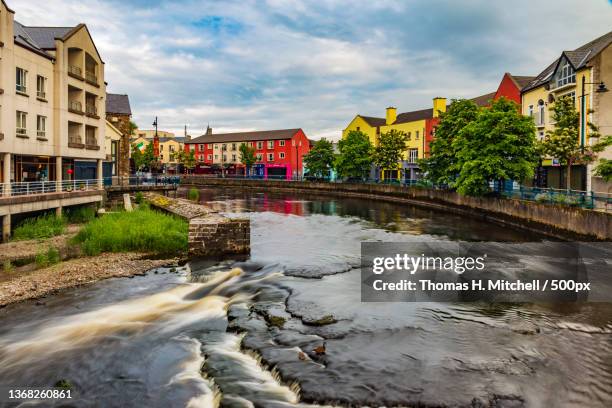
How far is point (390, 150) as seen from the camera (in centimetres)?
7281

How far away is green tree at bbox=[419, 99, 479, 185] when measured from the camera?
49.9 m

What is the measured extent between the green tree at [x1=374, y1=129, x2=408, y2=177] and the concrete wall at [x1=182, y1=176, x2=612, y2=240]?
604 centimetres

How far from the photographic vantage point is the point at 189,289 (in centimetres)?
1620

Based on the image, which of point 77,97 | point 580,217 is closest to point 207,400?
point 580,217

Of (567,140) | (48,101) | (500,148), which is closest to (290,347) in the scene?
(567,140)

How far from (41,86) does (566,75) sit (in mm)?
46506

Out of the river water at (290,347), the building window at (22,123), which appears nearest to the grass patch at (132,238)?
the river water at (290,347)

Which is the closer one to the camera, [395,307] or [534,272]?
[395,307]

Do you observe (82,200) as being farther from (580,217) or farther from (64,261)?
(580,217)

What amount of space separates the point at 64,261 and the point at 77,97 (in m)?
27.1

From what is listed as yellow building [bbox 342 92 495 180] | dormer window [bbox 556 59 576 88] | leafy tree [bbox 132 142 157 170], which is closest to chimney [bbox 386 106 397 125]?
yellow building [bbox 342 92 495 180]

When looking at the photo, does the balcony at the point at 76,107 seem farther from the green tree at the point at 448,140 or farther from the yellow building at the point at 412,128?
the yellow building at the point at 412,128

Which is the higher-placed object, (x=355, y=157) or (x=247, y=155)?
(x=247, y=155)

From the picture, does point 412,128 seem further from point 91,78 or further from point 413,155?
point 91,78
